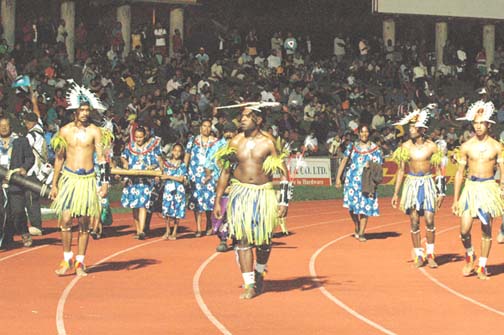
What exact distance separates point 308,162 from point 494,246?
12319 mm

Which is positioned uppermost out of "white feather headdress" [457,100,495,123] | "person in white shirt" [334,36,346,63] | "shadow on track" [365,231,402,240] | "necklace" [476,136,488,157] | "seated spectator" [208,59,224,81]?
"person in white shirt" [334,36,346,63]

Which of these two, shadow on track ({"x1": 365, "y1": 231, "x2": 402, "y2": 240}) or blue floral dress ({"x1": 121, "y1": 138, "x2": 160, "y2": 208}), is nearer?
blue floral dress ({"x1": 121, "y1": 138, "x2": 160, "y2": 208})

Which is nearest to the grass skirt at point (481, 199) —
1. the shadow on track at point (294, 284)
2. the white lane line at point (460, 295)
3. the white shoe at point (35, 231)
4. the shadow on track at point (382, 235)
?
the white lane line at point (460, 295)

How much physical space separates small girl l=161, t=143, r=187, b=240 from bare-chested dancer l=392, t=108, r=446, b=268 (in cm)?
441

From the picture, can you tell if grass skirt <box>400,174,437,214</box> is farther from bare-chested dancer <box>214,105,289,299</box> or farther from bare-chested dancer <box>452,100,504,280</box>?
bare-chested dancer <box>214,105,289,299</box>

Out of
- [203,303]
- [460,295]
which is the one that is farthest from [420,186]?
[203,303]

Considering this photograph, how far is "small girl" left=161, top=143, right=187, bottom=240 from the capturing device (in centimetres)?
1775

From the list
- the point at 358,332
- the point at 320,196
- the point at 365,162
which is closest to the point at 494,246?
the point at 365,162

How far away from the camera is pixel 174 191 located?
58.7 ft

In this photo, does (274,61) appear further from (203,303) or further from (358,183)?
(203,303)

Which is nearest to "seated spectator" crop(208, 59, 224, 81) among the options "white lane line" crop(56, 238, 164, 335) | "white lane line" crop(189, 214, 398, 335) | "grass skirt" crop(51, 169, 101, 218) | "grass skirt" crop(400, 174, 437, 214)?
"white lane line" crop(189, 214, 398, 335)

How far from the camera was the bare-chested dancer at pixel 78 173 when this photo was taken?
12.9 metres

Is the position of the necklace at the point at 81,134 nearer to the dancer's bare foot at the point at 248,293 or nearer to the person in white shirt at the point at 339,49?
the dancer's bare foot at the point at 248,293

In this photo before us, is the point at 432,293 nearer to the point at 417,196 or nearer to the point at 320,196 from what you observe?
the point at 417,196
